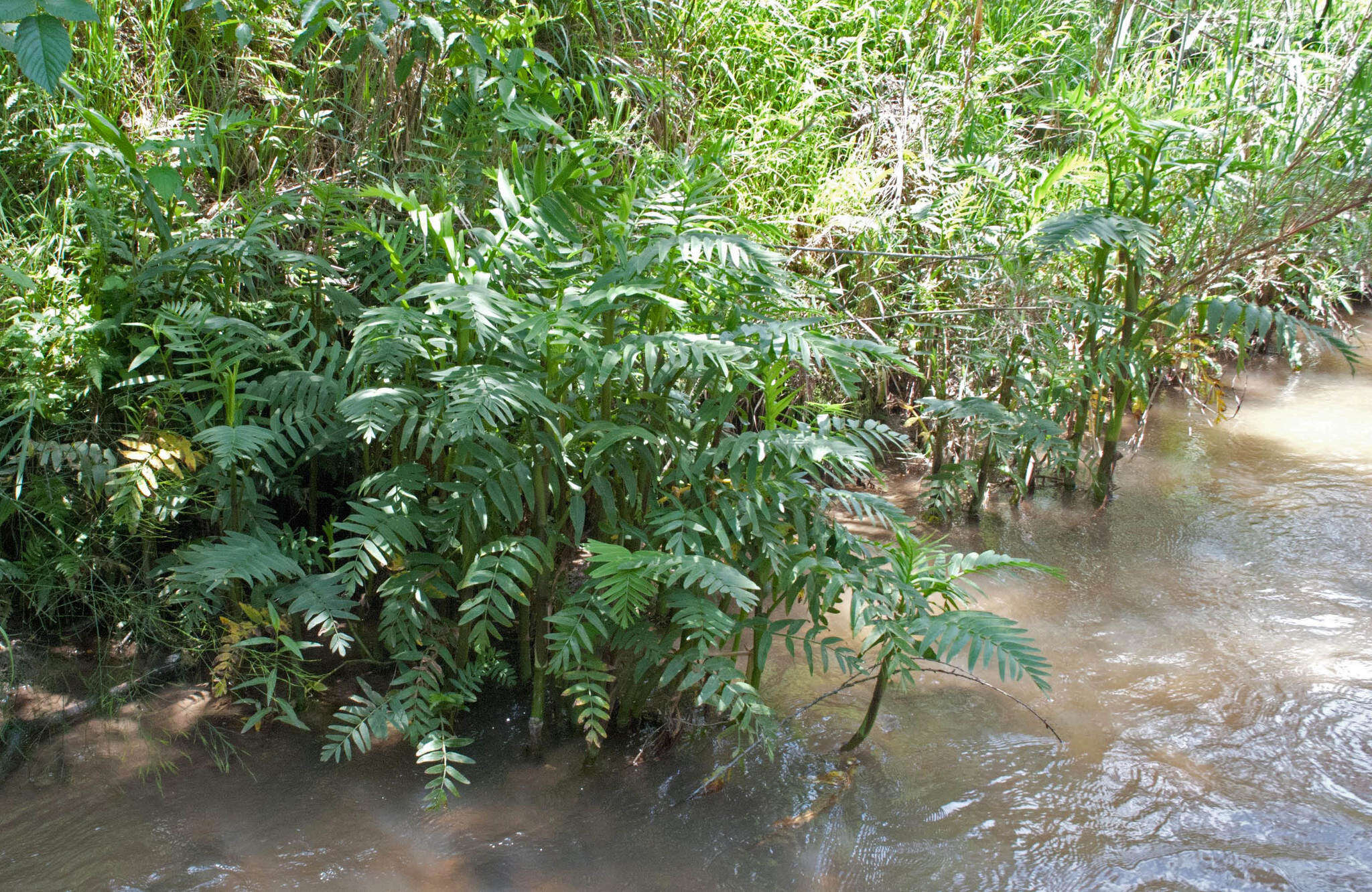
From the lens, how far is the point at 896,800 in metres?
2.39

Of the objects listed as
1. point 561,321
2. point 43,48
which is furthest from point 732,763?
point 43,48

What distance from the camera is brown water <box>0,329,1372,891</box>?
2.14 meters

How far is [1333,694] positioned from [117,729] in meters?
3.31

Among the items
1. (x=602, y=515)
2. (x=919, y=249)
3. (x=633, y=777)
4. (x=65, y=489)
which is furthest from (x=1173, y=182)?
(x=65, y=489)

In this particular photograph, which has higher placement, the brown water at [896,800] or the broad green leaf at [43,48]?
the broad green leaf at [43,48]

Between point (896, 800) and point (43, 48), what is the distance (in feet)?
7.73

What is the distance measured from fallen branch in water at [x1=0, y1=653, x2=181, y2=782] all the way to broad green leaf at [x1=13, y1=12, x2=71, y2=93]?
5.33 ft

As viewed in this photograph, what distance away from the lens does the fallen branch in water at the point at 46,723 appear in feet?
7.79

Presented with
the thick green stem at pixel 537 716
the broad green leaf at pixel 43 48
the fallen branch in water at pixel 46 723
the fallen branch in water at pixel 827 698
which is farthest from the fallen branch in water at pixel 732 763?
the broad green leaf at pixel 43 48

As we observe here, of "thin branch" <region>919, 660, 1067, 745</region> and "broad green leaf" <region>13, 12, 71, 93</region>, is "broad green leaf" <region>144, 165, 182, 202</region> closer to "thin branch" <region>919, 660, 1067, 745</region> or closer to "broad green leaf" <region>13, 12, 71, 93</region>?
"broad green leaf" <region>13, 12, 71, 93</region>

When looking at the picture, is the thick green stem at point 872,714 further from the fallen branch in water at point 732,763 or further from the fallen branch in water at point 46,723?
the fallen branch in water at point 46,723

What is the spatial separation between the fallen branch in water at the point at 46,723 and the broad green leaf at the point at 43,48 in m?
1.62

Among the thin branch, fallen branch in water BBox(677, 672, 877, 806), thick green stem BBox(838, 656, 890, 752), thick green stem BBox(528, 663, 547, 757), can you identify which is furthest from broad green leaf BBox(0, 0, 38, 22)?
the thin branch

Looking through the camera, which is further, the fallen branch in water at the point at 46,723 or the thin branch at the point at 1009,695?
the thin branch at the point at 1009,695
